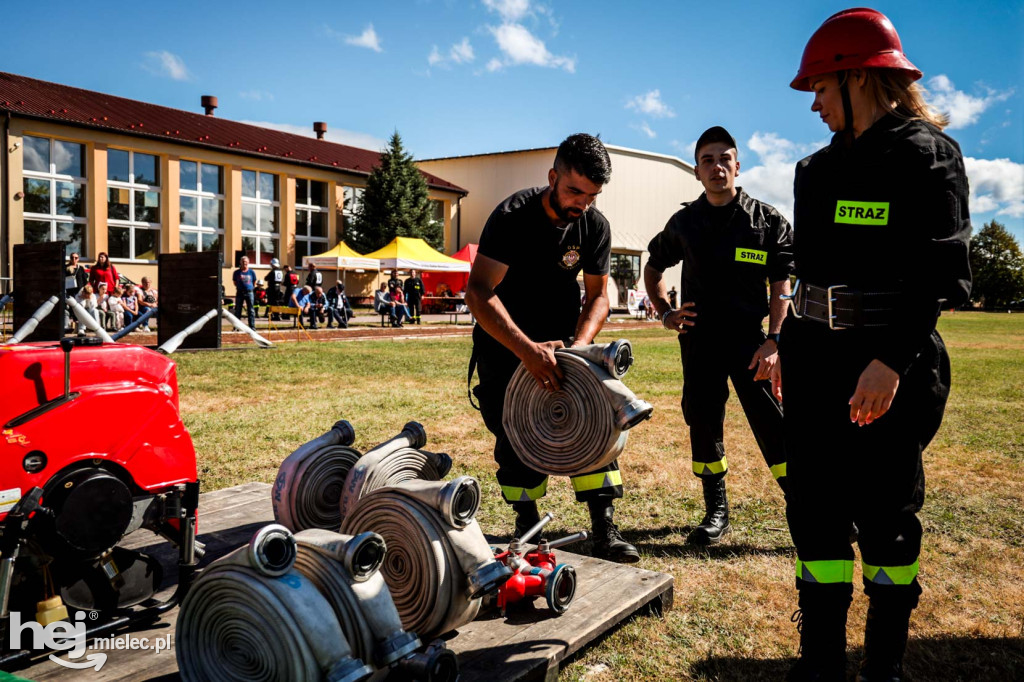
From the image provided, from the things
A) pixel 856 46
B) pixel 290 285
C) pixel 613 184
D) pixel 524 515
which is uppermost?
pixel 613 184

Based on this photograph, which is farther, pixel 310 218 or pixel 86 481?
pixel 310 218

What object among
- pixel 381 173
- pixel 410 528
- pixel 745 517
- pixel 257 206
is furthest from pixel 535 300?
pixel 381 173

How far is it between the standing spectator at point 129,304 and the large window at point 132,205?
10.3 m

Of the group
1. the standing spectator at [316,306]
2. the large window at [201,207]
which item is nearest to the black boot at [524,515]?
the standing spectator at [316,306]

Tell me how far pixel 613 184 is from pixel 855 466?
47.8m

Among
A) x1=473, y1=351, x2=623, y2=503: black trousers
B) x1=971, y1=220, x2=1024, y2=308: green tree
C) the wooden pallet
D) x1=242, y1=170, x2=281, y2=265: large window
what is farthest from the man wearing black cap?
x1=971, y1=220, x2=1024, y2=308: green tree

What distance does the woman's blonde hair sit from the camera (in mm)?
2525

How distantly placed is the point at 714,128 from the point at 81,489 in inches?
145

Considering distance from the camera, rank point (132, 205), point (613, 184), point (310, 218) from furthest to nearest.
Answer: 1. point (613, 184)
2. point (310, 218)
3. point (132, 205)

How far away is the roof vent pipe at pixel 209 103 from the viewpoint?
128 ft

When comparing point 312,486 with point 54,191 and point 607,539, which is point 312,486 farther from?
point 54,191

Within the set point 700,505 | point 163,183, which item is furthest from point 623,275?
point 700,505

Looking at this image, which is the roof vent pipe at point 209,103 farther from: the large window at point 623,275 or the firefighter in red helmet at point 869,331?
the firefighter in red helmet at point 869,331

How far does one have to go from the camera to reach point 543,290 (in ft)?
13.2
